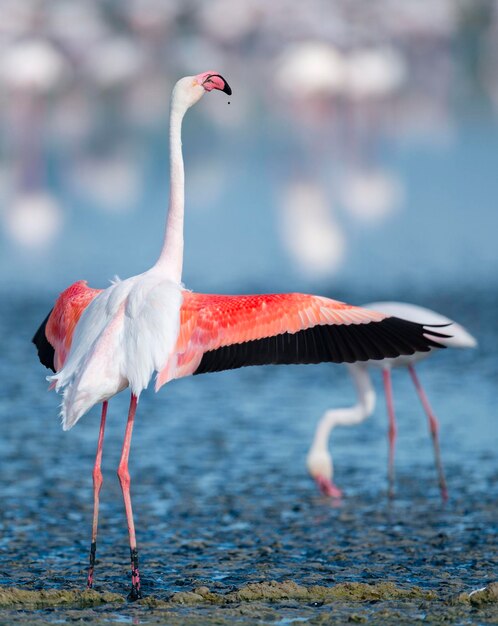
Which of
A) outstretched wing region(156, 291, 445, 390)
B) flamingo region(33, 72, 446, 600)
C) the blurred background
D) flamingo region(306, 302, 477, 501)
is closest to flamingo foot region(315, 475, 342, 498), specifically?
flamingo region(306, 302, 477, 501)

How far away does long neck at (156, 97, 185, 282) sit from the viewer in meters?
6.14

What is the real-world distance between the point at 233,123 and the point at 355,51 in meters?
5.31

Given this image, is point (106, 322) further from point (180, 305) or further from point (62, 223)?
point (62, 223)

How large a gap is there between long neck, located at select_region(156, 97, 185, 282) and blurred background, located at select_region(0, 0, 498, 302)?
913cm

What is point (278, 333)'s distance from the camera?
19.4 ft

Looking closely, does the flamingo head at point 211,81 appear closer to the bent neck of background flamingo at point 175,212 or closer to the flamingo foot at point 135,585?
the bent neck of background flamingo at point 175,212

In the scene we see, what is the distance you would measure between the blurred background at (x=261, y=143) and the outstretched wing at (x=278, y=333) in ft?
30.8

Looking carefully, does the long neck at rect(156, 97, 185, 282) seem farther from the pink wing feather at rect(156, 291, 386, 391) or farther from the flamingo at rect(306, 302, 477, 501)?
the flamingo at rect(306, 302, 477, 501)

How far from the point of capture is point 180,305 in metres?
5.88

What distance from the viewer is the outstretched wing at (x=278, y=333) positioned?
19.1 feet

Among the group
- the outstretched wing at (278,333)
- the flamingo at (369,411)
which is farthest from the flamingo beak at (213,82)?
the flamingo at (369,411)

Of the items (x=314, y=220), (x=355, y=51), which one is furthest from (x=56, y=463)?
(x=355, y=51)

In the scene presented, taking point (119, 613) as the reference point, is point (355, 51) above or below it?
above

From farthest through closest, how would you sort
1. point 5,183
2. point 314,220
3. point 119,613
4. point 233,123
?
point 233,123 < point 5,183 < point 314,220 < point 119,613
